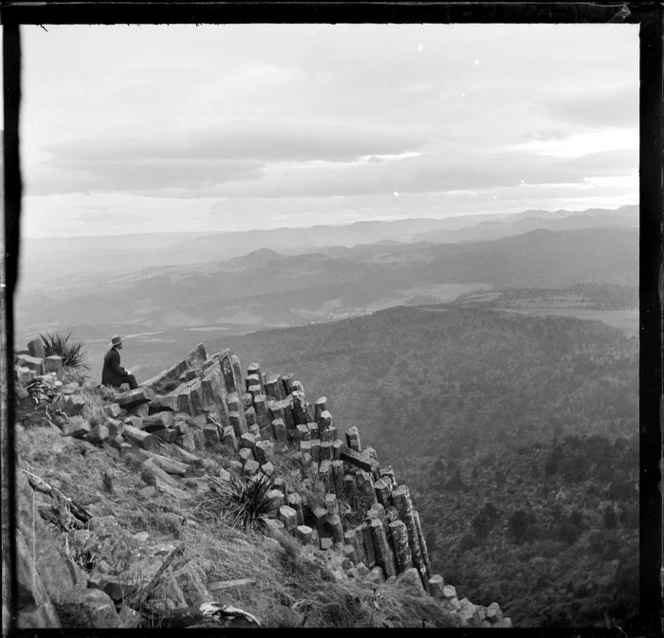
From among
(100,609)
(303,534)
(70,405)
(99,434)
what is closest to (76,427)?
(99,434)

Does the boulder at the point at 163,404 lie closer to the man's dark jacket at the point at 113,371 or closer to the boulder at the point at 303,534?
the man's dark jacket at the point at 113,371

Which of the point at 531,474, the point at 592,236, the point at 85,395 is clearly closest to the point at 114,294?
the point at 531,474

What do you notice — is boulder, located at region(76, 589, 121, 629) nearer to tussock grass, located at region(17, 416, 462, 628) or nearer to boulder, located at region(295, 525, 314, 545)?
tussock grass, located at region(17, 416, 462, 628)

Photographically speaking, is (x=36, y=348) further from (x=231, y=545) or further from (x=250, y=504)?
(x=231, y=545)

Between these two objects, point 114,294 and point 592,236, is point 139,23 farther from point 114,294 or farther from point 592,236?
point 592,236

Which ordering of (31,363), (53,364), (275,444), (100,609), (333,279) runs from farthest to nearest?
1. (333,279)
2. (275,444)
3. (53,364)
4. (31,363)
5. (100,609)

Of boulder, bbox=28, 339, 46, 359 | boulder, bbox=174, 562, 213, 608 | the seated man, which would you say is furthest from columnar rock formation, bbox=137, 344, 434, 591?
boulder, bbox=174, 562, 213, 608

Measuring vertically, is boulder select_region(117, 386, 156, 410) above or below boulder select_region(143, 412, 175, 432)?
above
